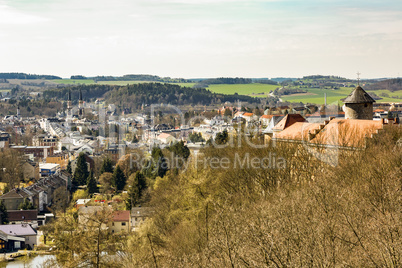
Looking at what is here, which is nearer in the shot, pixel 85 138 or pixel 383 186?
pixel 383 186

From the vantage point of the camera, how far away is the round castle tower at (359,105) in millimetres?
39469

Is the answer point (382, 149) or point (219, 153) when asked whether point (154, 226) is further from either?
point (382, 149)

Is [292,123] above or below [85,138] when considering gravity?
above

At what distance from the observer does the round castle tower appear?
3947cm

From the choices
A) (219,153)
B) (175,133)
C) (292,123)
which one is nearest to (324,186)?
(219,153)

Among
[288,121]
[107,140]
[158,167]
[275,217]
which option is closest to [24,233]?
[158,167]

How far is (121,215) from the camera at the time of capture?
5094 cm

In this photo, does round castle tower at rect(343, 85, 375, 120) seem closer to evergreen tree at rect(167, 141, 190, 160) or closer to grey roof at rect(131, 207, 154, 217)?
grey roof at rect(131, 207, 154, 217)

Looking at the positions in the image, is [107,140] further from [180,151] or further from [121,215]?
[121,215]

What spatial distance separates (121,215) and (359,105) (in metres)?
23.1

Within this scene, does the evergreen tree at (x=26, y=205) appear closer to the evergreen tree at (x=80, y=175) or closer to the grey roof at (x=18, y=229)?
the grey roof at (x=18, y=229)

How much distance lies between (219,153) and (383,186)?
21191 millimetres

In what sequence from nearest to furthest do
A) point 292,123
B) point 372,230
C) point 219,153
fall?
point 372,230 < point 219,153 < point 292,123

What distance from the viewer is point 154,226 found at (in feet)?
110
